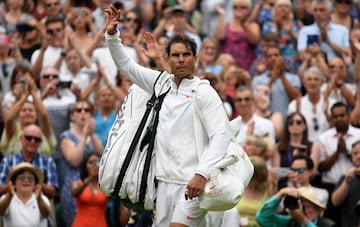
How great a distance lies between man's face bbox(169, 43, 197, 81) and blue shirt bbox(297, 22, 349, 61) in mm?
7908

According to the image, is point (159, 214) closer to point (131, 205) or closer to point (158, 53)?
point (131, 205)

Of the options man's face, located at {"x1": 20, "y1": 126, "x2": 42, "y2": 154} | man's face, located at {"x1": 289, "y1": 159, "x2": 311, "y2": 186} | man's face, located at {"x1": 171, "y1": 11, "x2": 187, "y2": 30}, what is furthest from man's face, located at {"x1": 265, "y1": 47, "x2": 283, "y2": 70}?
man's face, located at {"x1": 20, "y1": 126, "x2": 42, "y2": 154}

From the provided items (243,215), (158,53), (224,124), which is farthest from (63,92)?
(224,124)

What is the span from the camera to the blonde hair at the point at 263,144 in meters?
15.1

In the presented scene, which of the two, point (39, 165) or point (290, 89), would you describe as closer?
point (39, 165)

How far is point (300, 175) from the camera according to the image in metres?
14.0

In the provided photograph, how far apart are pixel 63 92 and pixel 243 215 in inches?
157

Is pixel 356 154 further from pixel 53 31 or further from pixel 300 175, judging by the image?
pixel 53 31

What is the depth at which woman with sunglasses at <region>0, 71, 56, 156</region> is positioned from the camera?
1542 centimetres

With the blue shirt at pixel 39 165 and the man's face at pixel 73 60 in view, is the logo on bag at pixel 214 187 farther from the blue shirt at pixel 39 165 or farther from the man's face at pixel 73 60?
the man's face at pixel 73 60

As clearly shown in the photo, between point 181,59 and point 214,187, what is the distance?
45.5 inches

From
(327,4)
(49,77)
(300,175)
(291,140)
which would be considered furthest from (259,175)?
(327,4)

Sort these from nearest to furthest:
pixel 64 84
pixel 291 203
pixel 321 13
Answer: pixel 291 203, pixel 64 84, pixel 321 13

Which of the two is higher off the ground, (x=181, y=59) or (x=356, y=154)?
(x=181, y=59)
